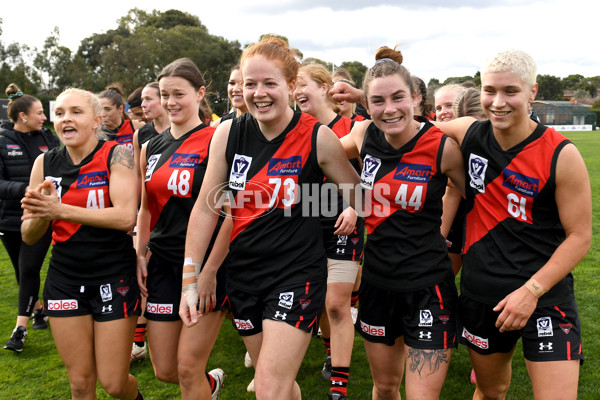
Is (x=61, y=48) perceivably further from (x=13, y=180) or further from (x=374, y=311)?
(x=374, y=311)

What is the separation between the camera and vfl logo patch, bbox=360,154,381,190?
10.00 feet

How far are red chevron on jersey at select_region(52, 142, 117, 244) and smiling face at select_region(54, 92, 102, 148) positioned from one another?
16 cm

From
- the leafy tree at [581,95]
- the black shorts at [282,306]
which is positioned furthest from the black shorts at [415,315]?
the leafy tree at [581,95]

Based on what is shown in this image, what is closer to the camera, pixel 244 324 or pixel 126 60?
pixel 244 324

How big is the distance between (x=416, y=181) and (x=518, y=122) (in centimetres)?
62

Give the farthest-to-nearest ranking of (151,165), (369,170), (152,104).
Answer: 1. (152,104)
2. (151,165)
3. (369,170)

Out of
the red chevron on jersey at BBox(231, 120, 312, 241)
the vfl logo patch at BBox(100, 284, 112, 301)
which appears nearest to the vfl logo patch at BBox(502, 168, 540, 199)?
the red chevron on jersey at BBox(231, 120, 312, 241)

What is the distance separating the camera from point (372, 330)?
3.10m

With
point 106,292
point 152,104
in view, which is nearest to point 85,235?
point 106,292

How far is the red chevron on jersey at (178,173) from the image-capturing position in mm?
3383

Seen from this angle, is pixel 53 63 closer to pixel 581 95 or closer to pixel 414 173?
pixel 414 173

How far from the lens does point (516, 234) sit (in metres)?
2.70

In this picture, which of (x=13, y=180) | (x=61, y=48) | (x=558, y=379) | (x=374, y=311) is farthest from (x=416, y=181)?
(x=61, y=48)

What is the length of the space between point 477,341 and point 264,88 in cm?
188
